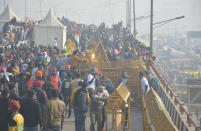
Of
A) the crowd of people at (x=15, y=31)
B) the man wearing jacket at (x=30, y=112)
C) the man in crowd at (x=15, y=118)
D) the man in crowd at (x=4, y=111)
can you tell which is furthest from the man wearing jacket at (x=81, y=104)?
the crowd of people at (x=15, y=31)

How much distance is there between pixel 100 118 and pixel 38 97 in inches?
74.2

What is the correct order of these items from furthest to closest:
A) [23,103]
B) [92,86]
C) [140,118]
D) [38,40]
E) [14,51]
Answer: [38,40]
[14,51]
[140,118]
[92,86]
[23,103]

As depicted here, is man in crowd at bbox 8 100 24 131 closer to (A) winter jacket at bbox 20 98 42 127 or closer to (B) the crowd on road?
(B) the crowd on road

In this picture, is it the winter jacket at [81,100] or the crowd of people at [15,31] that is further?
the crowd of people at [15,31]

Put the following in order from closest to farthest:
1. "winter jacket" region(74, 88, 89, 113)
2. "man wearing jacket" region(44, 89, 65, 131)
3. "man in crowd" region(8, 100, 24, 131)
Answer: "man in crowd" region(8, 100, 24, 131), "man wearing jacket" region(44, 89, 65, 131), "winter jacket" region(74, 88, 89, 113)

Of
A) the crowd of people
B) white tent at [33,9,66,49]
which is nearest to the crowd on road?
the crowd of people

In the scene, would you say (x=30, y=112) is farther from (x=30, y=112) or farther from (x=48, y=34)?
(x=48, y=34)

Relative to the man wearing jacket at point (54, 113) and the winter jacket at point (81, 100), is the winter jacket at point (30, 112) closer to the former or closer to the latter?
the man wearing jacket at point (54, 113)

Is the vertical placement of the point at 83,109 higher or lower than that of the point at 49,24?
lower

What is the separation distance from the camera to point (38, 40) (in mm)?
26750

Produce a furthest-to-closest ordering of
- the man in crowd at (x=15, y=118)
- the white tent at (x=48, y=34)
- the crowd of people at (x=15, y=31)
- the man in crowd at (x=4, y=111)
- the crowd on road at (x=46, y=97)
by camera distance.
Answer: the white tent at (x=48, y=34)
the crowd of people at (x=15, y=31)
the crowd on road at (x=46, y=97)
the man in crowd at (x=4, y=111)
the man in crowd at (x=15, y=118)

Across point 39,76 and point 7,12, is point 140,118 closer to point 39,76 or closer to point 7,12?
point 39,76

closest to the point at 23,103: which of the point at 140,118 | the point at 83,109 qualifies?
the point at 83,109

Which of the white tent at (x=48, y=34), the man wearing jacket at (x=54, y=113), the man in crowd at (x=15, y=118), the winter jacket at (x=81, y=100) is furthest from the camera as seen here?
the white tent at (x=48, y=34)
